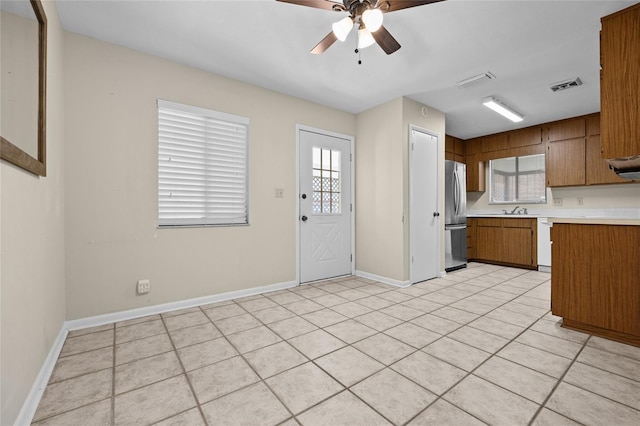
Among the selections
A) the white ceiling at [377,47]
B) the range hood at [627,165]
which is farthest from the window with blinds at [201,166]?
the range hood at [627,165]

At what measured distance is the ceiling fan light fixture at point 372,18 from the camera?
175 centimetres

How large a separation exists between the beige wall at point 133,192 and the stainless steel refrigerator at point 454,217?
120 inches

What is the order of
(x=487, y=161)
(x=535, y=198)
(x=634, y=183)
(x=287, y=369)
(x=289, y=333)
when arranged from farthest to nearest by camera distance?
(x=487, y=161) < (x=535, y=198) < (x=634, y=183) < (x=289, y=333) < (x=287, y=369)

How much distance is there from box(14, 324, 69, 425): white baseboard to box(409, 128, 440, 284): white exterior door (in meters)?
3.66

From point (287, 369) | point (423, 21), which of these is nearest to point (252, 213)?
point (287, 369)

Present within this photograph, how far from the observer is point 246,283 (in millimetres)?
3375

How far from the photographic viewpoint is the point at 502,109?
13.4ft

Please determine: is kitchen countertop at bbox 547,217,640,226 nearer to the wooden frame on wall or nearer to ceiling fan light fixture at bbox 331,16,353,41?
ceiling fan light fixture at bbox 331,16,353,41

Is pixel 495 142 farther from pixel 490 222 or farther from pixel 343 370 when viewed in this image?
pixel 343 370

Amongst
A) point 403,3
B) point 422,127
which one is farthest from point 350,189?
point 403,3

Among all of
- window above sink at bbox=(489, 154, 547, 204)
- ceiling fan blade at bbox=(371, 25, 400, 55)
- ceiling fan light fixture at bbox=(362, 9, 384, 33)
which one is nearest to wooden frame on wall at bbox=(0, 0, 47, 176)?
ceiling fan light fixture at bbox=(362, 9, 384, 33)

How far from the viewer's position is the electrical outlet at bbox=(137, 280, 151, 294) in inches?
106

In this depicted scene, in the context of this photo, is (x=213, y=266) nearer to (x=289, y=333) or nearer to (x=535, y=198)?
(x=289, y=333)

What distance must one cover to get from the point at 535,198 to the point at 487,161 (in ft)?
3.85
